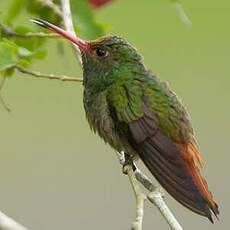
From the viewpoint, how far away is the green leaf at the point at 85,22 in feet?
8.95

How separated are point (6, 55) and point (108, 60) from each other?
1.88 ft

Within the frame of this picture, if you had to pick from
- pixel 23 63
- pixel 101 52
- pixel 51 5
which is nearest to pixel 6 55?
pixel 23 63

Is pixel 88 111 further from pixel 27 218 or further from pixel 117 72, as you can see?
pixel 27 218

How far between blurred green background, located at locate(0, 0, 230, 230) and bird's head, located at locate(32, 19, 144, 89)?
7.02 ft

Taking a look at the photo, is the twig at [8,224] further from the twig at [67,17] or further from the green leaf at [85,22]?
the green leaf at [85,22]

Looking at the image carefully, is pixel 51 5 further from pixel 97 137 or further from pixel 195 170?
pixel 97 137

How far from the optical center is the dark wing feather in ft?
7.84

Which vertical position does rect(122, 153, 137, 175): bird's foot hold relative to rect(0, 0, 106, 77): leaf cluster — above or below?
below

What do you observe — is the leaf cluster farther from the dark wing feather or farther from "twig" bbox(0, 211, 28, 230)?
"twig" bbox(0, 211, 28, 230)

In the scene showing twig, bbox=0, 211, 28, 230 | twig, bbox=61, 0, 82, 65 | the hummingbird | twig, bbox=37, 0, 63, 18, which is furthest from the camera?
twig, bbox=37, 0, 63, 18

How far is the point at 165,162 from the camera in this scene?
98.8 inches

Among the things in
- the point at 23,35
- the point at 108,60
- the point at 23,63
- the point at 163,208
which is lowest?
the point at 163,208

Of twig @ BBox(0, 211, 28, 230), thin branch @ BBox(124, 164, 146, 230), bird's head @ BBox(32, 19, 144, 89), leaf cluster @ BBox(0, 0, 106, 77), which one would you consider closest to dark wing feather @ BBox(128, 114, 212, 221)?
thin branch @ BBox(124, 164, 146, 230)

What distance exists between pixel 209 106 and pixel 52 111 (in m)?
1.54
